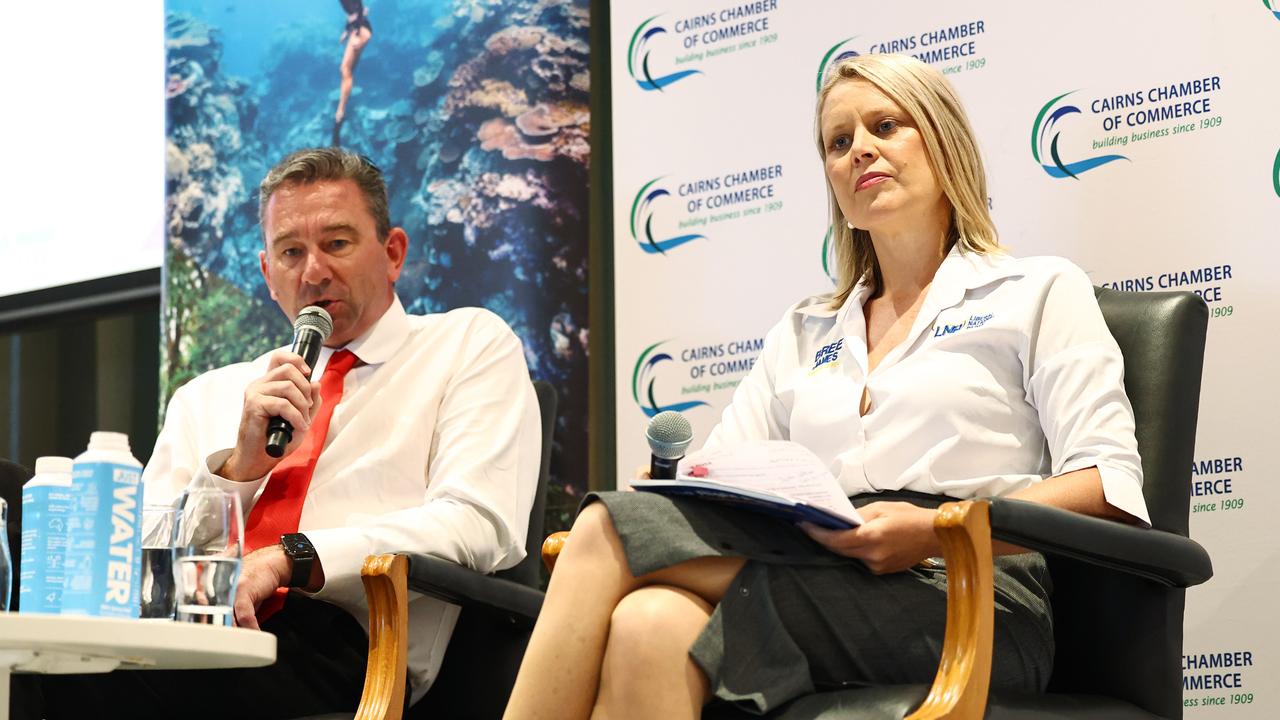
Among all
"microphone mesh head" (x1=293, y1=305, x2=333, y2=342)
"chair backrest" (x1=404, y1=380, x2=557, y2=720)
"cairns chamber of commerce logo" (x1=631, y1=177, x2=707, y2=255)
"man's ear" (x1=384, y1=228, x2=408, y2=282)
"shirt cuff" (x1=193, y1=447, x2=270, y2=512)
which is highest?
"cairns chamber of commerce logo" (x1=631, y1=177, x2=707, y2=255)

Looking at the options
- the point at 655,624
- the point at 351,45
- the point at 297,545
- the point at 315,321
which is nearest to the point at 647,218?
the point at 315,321

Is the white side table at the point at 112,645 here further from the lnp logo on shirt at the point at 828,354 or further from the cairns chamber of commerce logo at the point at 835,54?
the cairns chamber of commerce logo at the point at 835,54

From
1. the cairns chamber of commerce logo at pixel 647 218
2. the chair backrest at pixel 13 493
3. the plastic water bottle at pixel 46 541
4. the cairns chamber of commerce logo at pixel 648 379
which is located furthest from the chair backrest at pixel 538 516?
the plastic water bottle at pixel 46 541

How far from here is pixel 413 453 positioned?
282 centimetres

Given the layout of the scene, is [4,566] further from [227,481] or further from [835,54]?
[835,54]

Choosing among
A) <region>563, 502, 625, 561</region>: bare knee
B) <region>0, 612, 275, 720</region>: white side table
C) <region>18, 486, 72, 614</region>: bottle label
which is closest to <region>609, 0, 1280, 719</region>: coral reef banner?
<region>563, 502, 625, 561</region>: bare knee

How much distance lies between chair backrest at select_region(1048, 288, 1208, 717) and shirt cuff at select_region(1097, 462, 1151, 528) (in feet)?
0.29

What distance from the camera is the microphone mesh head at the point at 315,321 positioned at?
276 cm

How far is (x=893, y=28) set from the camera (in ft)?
10.9

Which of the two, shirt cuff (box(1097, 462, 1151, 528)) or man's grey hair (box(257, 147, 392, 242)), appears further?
man's grey hair (box(257, 147, 392, 242))

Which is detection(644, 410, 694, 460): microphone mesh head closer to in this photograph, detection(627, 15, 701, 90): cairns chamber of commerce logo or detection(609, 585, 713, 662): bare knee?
detection(609, 585, 713, 662): bare knee

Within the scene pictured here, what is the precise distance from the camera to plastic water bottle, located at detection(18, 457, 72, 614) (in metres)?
1.66

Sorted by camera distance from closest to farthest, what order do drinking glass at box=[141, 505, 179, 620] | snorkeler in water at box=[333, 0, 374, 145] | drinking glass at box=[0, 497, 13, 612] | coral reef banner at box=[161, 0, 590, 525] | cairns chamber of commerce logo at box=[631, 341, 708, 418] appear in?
drinking glass at box=[0, 497, 13, 612] < drinking glass at box=[141, 505, 179, 620] < cairns chamber of commerce logo at box=[631, 341, 708, 418] < coral reef banner at box=[161, 0, 590, 525] < snorkeler in water at box=[333, 0, 374, 145]

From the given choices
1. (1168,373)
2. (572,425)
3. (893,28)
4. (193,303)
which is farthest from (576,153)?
(1168,373)
